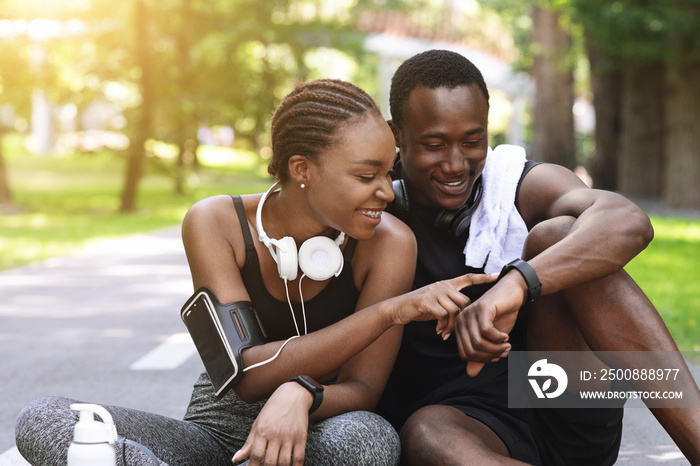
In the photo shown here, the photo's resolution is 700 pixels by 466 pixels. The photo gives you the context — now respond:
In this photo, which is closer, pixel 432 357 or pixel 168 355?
pixel 432 357

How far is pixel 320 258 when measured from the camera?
2865 millimetres

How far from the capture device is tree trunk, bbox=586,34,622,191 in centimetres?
2031

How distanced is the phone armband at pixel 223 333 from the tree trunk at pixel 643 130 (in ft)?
55.4

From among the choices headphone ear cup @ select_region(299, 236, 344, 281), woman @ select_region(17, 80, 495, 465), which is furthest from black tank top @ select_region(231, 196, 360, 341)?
headphone ear cup @ select_region(299, 236, 344, 281)

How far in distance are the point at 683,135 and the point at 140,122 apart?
10097mm

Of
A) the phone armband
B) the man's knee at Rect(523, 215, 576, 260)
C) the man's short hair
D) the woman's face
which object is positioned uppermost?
the man's short hair

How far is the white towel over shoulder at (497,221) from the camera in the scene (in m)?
3.15

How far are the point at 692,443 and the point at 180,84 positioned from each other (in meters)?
21.9

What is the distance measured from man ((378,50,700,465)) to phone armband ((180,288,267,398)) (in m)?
0.58

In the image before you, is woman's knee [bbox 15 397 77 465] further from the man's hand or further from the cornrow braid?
the man's hand

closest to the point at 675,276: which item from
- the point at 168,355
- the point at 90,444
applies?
the point at 168,355

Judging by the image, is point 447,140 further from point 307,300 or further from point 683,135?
point 683,135

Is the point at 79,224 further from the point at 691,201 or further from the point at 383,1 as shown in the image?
the point at 383,1

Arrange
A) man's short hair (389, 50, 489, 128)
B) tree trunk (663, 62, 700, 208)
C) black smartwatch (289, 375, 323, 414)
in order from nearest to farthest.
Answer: black smartwatch (289, 375, 323, 414)
man's short hair (389, 50, 489, 128)
tree trunk (663, 62, 700, 208)
